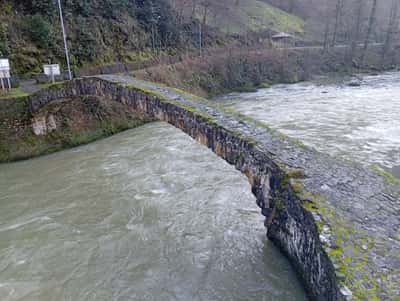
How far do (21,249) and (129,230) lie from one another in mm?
2417

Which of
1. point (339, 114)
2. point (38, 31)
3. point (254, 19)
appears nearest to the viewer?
point (339, 114)

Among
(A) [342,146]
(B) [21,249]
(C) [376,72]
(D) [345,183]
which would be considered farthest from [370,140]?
(C) [376,72]

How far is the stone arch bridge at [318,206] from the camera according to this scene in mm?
3463

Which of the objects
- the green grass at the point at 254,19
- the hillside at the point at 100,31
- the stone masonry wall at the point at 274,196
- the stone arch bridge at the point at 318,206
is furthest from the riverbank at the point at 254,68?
the stone arch bridge at the point at 318,206

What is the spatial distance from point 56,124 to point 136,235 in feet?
30.3

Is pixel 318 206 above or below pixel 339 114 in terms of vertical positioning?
above

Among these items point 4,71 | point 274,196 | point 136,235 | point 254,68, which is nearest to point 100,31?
point 4,71

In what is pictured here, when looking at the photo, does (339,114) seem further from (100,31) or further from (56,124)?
(100,31)

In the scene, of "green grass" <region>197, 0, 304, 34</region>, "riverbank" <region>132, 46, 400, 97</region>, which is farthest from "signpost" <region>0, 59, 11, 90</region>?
"green grass" <region>197, 0, 304, 34</region>

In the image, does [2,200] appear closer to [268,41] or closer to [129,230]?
[129,230]

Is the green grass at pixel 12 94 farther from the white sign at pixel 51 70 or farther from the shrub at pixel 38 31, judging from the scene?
the shrub at pixel 38 31

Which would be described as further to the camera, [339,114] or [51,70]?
[339,114]

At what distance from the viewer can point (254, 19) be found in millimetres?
45625

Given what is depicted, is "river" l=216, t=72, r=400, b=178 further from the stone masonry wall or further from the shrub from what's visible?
the shrub
